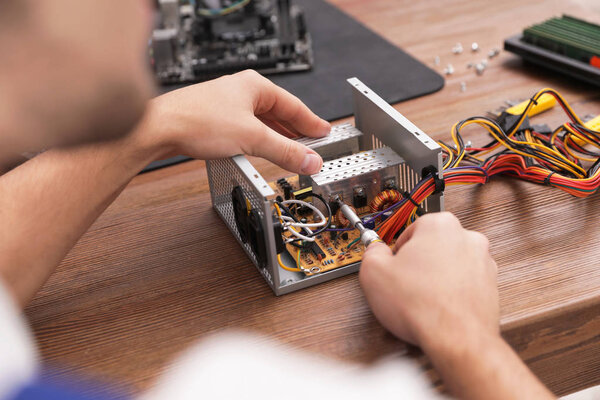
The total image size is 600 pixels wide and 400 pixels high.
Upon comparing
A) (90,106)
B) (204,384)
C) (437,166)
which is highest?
(90,106)

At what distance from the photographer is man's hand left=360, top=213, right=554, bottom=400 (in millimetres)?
688

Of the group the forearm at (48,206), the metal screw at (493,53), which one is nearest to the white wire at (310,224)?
the forearm at (48,206)

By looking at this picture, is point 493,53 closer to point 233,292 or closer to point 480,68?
point 480,68

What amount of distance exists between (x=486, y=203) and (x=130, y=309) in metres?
0.58

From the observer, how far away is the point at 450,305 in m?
0.72

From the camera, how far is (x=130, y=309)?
89 centimetres

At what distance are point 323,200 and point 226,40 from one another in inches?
35.9

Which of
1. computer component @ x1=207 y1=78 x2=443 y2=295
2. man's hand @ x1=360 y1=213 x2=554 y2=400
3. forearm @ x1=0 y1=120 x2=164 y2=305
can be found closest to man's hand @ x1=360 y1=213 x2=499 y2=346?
man's hand @ x1=360 y1=213 x2=554 y2=400

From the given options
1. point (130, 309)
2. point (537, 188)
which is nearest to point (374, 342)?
point (130, 309)

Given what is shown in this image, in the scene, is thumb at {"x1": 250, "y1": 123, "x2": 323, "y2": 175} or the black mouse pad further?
the black mouse pad

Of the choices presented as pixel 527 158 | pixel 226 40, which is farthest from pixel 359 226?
pixel 226 40

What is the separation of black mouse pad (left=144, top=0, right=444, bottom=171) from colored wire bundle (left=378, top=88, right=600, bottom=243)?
0.34m

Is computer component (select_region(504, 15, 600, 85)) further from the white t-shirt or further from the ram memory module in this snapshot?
the white t-shirt

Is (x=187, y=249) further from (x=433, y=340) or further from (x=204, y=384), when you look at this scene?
(x=433, y=340)
